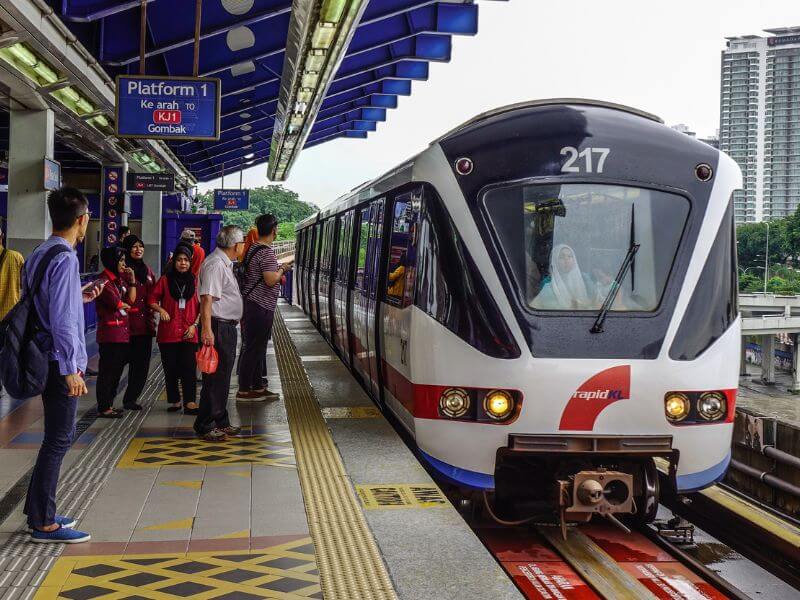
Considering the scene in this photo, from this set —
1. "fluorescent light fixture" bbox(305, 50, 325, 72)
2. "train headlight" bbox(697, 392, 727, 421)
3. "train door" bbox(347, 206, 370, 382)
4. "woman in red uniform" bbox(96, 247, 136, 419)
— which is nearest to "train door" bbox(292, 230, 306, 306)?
"fluorescent light fixture" bbox(305, 50, 325, 72)

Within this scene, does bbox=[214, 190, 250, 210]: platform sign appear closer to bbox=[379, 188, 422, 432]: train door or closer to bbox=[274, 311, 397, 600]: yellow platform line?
bbox=[274, 311, 397, 600]: yellow platform line

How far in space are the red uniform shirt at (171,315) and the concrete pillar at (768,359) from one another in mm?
78312

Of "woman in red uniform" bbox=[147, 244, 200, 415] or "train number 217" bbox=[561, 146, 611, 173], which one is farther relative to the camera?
"woman in red uniform" bbox=[147, 244, 200, 415]

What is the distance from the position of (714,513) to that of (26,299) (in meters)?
5.67

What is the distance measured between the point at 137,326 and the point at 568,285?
482 centimetres

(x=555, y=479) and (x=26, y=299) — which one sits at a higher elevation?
(x=26, y=299)

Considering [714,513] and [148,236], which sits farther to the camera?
[148,236]

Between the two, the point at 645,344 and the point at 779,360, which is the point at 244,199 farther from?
the point at 779,360

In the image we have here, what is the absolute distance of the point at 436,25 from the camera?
48.8 feet

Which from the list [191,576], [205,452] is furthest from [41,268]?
[205,452]

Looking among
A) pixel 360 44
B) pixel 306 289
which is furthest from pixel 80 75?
pixel 306 289

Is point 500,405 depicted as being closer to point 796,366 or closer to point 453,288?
point 453,288

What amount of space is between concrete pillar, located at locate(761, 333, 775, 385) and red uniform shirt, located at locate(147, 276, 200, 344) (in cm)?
7831

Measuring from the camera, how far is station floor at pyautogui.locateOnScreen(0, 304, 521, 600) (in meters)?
4.48
